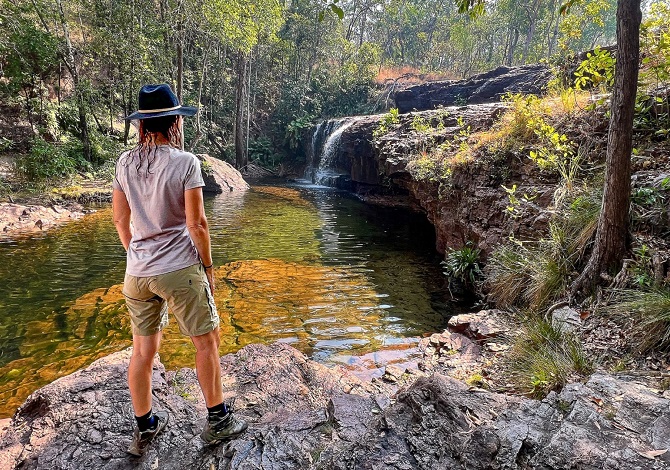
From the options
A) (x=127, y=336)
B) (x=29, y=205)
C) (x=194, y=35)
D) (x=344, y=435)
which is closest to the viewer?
(x=344, y=435)

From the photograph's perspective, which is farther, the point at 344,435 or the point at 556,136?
the point at 556,136

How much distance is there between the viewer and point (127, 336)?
5199 mm

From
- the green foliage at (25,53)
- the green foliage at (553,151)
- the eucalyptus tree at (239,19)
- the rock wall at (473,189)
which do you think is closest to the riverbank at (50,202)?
the green foliage at (25,53)

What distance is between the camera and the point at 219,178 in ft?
61.7

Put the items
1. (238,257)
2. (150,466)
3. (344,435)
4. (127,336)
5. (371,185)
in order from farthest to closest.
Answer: (371,185), (238,257), (127,336), (344,435), (150,466)

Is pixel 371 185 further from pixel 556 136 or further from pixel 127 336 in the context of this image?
pixel 127 336

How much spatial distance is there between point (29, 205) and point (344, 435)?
12.8 m

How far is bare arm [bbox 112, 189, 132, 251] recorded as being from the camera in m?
2.33

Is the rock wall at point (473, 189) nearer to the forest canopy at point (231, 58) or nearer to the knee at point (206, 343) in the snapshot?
the forest canopy at point (231, 58)

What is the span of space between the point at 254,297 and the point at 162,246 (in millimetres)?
4558

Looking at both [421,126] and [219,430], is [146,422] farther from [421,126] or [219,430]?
[421,126]

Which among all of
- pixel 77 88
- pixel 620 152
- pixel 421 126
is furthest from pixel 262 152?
pixel 620 152

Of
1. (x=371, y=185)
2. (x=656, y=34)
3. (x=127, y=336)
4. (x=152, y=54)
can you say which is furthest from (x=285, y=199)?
(x=656, y=34)

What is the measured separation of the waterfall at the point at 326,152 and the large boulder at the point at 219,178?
4492mm
